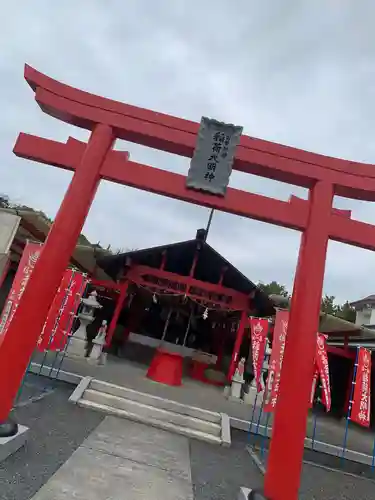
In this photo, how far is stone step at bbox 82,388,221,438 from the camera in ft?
22.3

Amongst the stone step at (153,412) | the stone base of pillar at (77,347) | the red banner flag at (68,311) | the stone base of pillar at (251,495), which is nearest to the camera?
the stone base of pillar at (251,495)

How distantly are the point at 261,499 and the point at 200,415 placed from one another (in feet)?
13.1

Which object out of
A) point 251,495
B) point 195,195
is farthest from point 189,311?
point 251,495

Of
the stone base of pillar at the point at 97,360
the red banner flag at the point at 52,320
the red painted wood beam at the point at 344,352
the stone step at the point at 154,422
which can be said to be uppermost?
the red painted wood beam at the point at 344,352

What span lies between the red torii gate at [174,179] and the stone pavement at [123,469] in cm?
183

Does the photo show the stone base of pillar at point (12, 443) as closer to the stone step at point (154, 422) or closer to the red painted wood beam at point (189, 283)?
the stone step at point (154, 422)

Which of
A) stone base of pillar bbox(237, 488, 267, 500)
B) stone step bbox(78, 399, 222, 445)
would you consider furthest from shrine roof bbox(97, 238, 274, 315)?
stone base of pillar bbox(237, 488, 267, 500)

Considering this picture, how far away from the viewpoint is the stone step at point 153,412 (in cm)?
681

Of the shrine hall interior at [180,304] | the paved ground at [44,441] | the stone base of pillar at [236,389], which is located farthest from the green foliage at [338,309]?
the paved ground at [44,441]

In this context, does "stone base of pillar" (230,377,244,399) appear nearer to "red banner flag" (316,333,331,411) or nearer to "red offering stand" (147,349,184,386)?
"red offering stand" (147,349,184,386)

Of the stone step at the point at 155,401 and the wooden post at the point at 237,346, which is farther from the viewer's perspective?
the wooden post at the point at 237,346

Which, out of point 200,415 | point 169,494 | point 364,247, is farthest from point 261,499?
point 200,415

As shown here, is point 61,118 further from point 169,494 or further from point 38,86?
point 169,494

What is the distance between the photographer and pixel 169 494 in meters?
3.76
